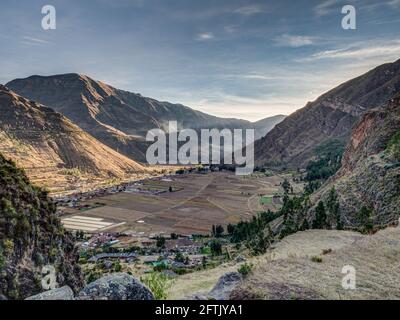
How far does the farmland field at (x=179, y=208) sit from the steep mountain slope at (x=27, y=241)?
3086 inches

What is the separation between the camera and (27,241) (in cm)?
1986

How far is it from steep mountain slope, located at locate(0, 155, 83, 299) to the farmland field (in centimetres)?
7838

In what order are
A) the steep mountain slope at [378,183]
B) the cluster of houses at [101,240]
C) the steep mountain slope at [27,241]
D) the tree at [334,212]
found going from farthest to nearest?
1. the cluster of houses at [101,240]
2. the tree at [334,212]
3. the steep mountain slope at [378,183]
4. the steep mountain slope at [27,241]

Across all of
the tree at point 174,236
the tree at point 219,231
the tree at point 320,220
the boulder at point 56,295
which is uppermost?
the boulder at point 56,295

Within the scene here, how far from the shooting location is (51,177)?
583 feet

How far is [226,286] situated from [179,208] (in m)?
124

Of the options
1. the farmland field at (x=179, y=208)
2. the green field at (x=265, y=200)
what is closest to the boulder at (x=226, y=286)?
the farmland field at (x=179, y=208)

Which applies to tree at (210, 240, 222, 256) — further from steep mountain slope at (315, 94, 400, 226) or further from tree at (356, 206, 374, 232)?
tree at (356, 206, 374, 232)

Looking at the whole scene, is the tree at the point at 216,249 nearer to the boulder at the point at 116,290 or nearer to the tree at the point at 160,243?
the tree at the point at 160,243

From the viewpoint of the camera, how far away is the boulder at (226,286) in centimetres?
1569

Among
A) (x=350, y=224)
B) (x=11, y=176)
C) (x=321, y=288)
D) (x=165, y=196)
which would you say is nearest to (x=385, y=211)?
(x=350, y=224)

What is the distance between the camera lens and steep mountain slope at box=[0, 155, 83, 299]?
16922mm

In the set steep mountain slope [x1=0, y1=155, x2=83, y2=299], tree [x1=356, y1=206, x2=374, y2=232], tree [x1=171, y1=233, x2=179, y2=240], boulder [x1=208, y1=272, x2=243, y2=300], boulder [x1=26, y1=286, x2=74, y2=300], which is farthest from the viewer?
tree [x1=171, y1=233, x2=179, y2=240]

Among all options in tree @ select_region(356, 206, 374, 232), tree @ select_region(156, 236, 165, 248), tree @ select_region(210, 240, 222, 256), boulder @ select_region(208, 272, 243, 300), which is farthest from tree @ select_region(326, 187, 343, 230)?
tree @ select_region(156, 236, 165, 248)
